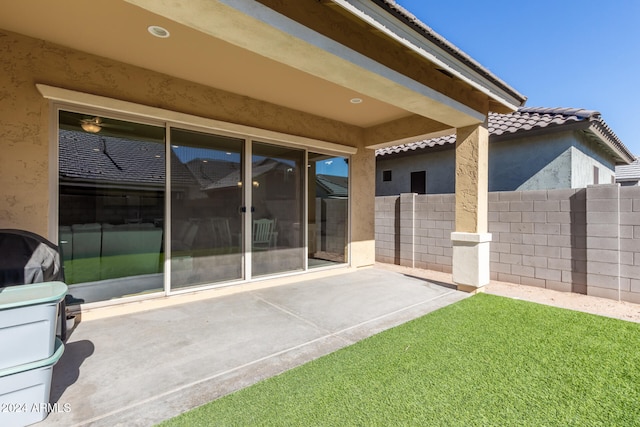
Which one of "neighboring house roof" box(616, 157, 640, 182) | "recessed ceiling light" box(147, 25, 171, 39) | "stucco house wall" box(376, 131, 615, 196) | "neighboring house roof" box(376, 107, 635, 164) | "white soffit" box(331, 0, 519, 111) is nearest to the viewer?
"white soffit" box(331, 0, 519, 111)

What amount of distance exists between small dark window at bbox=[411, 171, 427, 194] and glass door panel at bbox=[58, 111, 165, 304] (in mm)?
7981

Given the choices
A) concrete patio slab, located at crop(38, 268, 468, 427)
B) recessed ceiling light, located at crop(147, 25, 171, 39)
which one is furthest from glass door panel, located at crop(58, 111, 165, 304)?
recessed ceiling light, located at crop(147, 25, 171, 39)

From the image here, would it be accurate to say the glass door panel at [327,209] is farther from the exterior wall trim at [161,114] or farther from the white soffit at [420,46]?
the white soffit at [420,46]

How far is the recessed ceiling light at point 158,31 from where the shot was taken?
3.09m

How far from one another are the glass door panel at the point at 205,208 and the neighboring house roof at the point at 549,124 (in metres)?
5.04

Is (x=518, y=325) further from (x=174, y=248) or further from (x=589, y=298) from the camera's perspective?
(x=174, y=248)

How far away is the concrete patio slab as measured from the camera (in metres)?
2.23

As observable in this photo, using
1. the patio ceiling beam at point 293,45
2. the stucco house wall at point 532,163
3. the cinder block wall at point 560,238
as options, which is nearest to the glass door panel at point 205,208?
the patio ceiling beam at point 293,45

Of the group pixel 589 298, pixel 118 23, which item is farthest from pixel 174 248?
pixel 589 298

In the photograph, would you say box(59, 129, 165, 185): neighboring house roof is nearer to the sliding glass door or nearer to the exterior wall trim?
the sliding glass door

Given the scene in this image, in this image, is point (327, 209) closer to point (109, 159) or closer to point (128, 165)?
point (128, 165)

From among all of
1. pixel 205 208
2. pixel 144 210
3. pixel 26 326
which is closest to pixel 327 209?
pixel 205 208

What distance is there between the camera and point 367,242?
7.09 meters

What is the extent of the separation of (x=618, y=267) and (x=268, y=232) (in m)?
5.67
